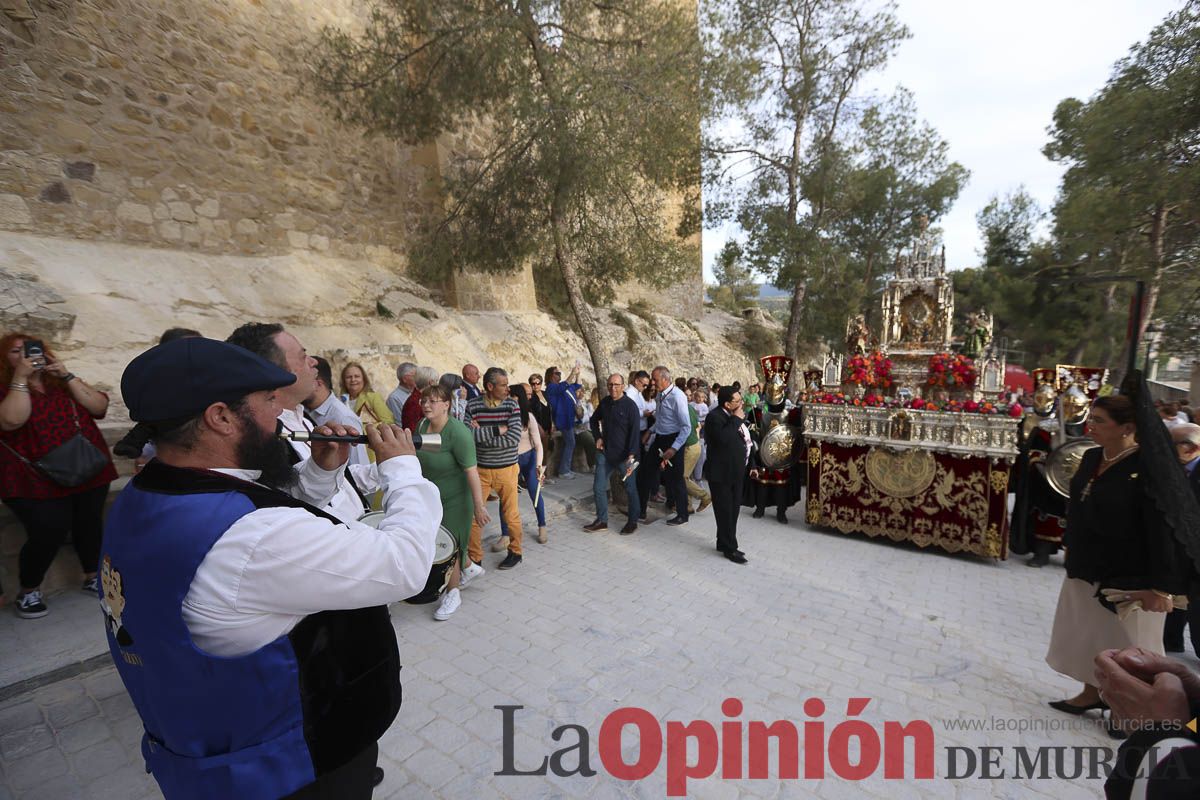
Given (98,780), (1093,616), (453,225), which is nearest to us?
(98,780)

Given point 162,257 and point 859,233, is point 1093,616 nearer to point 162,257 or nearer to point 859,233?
point 162,257

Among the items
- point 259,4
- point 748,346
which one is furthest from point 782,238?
point 259,4

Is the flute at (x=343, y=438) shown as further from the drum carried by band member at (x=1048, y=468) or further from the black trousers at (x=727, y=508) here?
the drum carried by band member at (x=1048, y=468)

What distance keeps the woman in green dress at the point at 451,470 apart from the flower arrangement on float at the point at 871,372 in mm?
5180

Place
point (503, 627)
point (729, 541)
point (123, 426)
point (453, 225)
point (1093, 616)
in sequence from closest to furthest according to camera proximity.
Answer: point (1093, 616), point (503, 627), point (123, 426), point (729, 541), point (453, 225)

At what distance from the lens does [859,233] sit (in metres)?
20.7

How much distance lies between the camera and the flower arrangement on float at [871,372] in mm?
6695

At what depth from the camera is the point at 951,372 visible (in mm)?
6375

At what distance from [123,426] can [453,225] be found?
5.50m

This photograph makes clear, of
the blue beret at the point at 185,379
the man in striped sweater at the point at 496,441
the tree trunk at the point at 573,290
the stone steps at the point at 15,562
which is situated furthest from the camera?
the tree trunk at the point at 573,290

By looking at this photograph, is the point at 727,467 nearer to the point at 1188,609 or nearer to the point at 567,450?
the point at 1188,609

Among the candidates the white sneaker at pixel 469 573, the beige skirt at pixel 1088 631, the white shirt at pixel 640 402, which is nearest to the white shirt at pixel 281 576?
the white sneaker at pixel 469 573

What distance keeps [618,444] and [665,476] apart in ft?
3.38

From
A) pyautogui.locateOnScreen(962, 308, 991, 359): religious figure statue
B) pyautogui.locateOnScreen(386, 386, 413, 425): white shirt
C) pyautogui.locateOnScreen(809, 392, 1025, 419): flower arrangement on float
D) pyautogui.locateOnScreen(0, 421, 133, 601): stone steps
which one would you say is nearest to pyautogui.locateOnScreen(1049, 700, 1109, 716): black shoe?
pyautogui.locateOnScreen(809, 392, 1025, 419): flower arrangement on float
